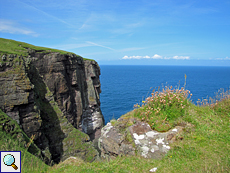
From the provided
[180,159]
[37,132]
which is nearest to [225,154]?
[180,159]

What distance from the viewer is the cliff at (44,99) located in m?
14.1

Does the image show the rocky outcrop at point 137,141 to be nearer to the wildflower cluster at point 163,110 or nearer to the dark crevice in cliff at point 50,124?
the wildflower cluster at point 163,110

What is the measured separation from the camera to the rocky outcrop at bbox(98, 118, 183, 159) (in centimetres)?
678

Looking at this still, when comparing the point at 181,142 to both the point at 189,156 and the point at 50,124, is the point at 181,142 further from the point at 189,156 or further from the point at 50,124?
the point at 50,124

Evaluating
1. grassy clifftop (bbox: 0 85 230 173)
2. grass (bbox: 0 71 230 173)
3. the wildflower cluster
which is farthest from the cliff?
the wildflower cluster

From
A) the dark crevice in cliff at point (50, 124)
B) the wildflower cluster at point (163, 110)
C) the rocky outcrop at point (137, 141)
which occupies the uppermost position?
the wildflower cluster at point (163, 110)

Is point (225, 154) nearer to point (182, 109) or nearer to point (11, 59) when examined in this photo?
→ point (182, 109)

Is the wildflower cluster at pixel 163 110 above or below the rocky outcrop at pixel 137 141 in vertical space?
above

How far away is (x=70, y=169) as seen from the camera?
579 centimetres

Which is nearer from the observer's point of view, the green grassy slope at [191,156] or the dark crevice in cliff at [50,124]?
the green grassy slope at [191,156]

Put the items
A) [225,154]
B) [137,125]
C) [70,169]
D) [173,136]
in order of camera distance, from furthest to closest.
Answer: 1. [137,125]
2. [173,136]
3. [70,169]
4. [225,154]

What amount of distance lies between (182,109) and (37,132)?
1342cm

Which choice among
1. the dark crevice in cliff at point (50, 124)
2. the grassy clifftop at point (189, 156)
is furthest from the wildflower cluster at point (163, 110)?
the dark crevice in cliff at point (50, 124)

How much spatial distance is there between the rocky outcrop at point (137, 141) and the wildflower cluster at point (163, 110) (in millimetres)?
369
